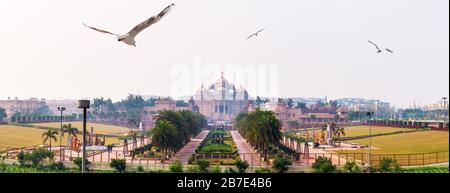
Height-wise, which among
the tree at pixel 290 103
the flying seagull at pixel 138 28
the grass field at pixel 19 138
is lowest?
the grass field at pixel 19 138

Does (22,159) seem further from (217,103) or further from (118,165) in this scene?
(217,103)


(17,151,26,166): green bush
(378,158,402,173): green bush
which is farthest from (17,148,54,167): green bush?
(378,158,402,173): green bush

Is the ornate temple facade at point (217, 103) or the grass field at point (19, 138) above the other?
the ornate temple facade at point (217, 103)

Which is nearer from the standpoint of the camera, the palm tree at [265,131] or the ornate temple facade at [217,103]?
the palm tree at [265,131]

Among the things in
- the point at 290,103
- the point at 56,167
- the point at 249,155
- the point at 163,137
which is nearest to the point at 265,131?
the point at 249,155

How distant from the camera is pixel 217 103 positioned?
Answer: 2969cm

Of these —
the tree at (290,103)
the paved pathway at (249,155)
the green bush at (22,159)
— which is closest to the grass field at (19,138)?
the green bush at (22,159)

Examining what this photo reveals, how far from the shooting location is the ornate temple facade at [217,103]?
27.7 m

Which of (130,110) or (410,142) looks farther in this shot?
(130,110)

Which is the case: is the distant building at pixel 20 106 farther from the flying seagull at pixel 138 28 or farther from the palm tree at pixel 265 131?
the flying seagull at pixel 138 28
